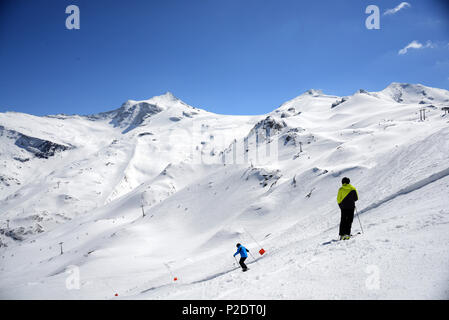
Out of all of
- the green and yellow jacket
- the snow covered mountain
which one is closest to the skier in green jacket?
the green and yellow jacket

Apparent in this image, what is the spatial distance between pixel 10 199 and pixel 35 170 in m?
58.3

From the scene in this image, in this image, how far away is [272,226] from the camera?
25.8 meters

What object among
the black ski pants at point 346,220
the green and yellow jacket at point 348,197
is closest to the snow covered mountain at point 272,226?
the black ski pants at point 346,220

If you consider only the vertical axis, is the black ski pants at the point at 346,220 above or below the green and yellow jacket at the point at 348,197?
below

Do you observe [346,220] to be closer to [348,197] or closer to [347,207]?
[347,207]

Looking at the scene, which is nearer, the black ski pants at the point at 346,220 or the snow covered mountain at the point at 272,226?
the snow covered mountain at the point at 272,226

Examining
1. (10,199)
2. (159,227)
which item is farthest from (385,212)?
(10,199)

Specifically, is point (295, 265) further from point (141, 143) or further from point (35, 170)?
point (35, 170)

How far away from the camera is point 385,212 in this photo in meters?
10.8

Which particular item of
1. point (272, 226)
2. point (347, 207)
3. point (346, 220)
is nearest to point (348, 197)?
point (347, 207)

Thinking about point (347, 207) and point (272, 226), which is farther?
point (272, 226)

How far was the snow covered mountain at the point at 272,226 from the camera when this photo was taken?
6.41 metres

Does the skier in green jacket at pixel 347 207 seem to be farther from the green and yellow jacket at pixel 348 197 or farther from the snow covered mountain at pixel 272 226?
the snow covered mountain at pixel 272 226

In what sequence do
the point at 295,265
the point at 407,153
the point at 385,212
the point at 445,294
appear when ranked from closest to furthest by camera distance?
the point at 445,294 < the point at 295,265 < the point at 385,212 < the point at 407,153
